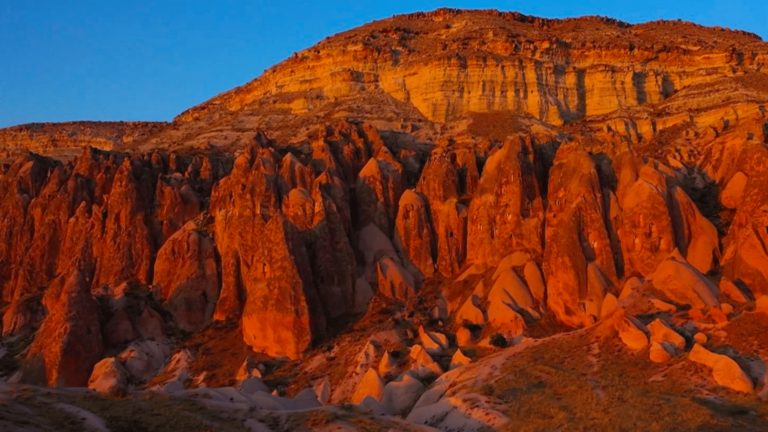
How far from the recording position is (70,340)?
52.2 metres

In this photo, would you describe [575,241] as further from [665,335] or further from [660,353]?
[660,353]

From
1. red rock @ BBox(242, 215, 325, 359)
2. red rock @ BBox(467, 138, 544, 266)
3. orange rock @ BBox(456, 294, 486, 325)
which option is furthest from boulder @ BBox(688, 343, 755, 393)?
red rock @ BBox(242, 215, 325, 359)

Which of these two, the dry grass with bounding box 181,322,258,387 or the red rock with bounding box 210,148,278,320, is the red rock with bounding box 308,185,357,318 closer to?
the red rock with bounding box 210,148,278,320

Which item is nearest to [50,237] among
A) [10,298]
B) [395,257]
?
[10,298]

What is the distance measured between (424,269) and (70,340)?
2395 cm

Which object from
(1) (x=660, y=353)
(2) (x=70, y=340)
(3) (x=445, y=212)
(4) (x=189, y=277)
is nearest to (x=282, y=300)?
(4) (x=189, y=277)

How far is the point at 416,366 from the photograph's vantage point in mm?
43469

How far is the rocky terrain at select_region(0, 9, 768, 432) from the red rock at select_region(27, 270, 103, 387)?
0.17 meters

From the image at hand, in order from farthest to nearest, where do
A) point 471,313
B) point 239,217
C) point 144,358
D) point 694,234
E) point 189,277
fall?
point 239,217
point 189,277
point 144,358
point 694,234
point 471,313

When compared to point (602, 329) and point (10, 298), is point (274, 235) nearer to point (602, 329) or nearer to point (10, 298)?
point (602, 329)

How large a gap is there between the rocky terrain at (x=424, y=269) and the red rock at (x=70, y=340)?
0.54 feet

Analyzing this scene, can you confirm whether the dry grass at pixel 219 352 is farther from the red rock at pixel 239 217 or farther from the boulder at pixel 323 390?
the boulder at pixel 323 390

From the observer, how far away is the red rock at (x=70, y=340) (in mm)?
51369

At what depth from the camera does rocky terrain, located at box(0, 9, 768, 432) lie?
34.0 meters
